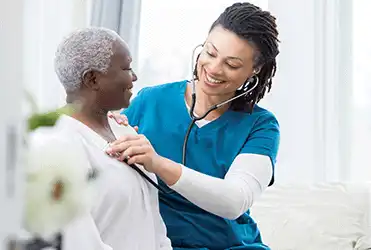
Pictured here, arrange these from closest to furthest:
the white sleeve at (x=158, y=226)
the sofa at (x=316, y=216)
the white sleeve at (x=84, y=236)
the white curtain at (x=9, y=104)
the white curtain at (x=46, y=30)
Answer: the white curtain at (x=9, y=104), the white sleeve at (x=84, y=236), the white sleeve at (x=158, y=226), the sofa at (x=316, y=216), the white curtain at (x=46, y=30)

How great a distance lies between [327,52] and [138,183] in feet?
6.62

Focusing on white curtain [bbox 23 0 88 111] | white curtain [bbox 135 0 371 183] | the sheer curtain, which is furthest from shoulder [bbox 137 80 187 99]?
the sheer curtain

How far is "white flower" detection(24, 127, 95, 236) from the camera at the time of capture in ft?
1.79

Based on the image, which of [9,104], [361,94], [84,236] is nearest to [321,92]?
[361,94]

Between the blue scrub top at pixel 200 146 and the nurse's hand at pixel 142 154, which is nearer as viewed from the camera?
the nurse's hand at pixel 142 154

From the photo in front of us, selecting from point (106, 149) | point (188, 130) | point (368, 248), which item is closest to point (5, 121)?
point (106, 149)

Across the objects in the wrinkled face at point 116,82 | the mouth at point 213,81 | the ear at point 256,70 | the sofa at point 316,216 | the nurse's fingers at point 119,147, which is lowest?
the sofa at point 316,216

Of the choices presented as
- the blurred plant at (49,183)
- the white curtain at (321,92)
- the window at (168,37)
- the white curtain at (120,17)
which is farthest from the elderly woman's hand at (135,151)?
the white curtain at (321,92)

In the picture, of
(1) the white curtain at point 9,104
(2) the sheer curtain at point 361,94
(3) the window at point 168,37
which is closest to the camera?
(1) the white curtain at point 9,104

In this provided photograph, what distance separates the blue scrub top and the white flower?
1020 mm

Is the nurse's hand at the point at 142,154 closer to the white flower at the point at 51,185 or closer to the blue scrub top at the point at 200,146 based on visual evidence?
the blue scrub top at the point at 200,146

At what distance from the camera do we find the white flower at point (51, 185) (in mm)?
547

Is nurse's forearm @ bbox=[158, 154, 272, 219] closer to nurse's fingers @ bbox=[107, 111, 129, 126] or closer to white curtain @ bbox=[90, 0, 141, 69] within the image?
nurse's fingers @ bbox=[107, 111, 129, 126]

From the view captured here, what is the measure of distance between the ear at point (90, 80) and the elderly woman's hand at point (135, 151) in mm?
107
